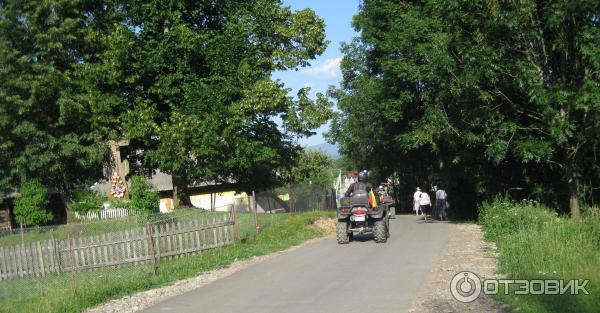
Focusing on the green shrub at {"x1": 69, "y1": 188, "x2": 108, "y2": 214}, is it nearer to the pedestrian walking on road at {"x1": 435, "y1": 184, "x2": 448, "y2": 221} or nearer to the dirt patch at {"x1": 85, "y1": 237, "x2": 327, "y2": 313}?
the pedestrian walking on road at {"x1": 435, "y1": 184, "x2": 448, "y2": 221}

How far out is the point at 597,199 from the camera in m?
21.9

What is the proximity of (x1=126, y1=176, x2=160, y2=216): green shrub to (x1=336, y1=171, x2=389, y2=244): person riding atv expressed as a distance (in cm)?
1422

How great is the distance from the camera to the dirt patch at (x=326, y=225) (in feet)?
72.9

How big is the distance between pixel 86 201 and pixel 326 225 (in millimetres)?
14005

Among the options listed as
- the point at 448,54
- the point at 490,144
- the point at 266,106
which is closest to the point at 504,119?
the point at 490,144

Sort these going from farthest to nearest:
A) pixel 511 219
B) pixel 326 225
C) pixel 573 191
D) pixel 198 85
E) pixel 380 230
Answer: pixel 198 85 → pixel 326 225 → pixel 573 191 → pixel 380 230 → pixel 511 219

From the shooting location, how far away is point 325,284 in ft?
36.5

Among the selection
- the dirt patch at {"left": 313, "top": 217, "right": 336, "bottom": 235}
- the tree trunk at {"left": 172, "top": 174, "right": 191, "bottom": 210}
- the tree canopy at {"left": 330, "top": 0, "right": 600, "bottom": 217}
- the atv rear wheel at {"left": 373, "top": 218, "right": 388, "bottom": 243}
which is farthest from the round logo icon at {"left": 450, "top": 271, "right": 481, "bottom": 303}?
the tree trunk at {"left": 172, "top": 174, "right": 191, "bottom": 210}

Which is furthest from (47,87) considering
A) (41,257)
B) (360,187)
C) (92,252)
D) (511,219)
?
(511,219)

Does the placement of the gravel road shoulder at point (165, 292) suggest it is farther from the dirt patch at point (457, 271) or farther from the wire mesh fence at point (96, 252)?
the dirt patch at point (457, 271)

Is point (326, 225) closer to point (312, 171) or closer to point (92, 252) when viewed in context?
point (92, 252)

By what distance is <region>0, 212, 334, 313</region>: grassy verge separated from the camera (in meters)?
11.2

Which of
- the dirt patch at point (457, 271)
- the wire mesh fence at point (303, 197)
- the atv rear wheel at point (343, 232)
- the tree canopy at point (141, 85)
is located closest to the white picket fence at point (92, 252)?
the atv rear wheel at point (343, 232)

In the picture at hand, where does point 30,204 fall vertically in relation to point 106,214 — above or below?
above
